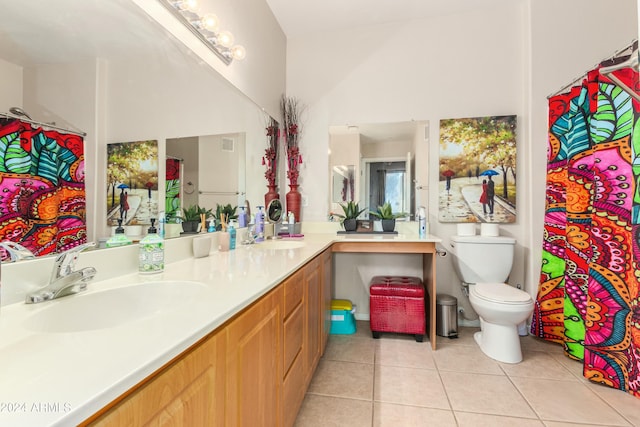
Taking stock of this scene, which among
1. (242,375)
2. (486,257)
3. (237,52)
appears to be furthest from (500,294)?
(237,52)

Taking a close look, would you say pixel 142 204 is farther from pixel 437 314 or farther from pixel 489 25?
pixel 489 25

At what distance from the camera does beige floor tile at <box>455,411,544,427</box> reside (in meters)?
1.32

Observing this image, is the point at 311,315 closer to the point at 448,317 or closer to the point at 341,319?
the point at 341,319

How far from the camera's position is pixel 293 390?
1180mm

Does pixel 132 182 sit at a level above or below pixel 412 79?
below

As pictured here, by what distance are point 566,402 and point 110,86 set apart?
244cm

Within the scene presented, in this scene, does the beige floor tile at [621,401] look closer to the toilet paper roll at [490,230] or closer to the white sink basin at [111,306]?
the toilet paper roll at [490,230]

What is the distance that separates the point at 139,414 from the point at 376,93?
264 centimetres

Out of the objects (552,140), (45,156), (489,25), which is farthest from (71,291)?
(489,25)

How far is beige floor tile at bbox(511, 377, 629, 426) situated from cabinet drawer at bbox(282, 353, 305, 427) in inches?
45.1

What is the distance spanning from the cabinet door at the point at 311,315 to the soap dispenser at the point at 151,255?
59 centimetres

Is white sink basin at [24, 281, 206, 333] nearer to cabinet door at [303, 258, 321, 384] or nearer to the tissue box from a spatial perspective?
cabinet door at [303, 258, 321, 384]

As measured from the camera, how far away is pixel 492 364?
1840 millimetres

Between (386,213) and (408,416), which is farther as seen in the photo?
(386,213)
